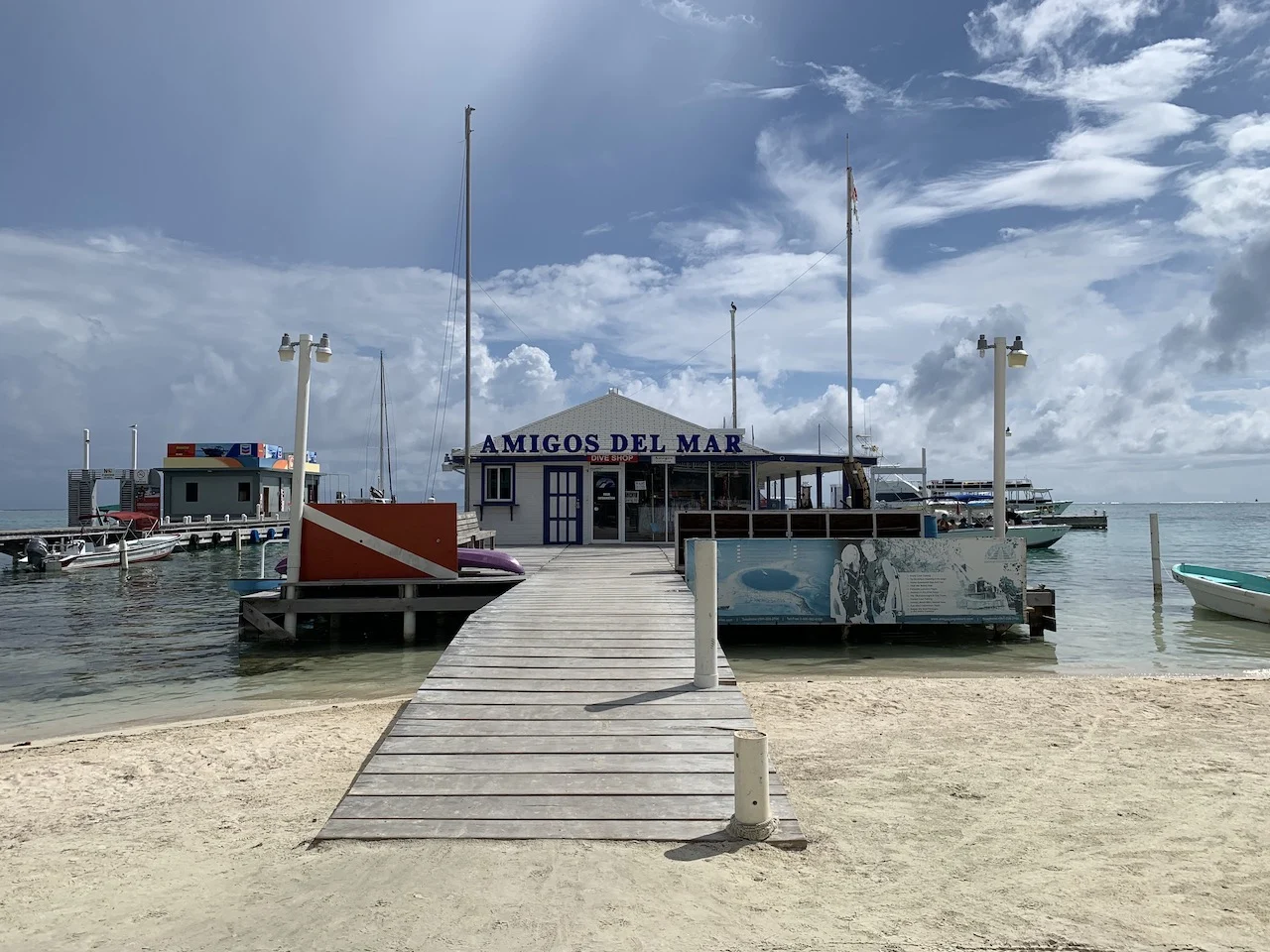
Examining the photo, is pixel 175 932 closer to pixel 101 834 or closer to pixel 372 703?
pixel 101 834

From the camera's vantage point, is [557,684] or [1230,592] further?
[1230,592]

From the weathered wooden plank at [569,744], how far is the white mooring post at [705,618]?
113cm

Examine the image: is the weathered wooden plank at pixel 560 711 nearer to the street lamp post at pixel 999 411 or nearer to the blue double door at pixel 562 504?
the street lamp post at pixel 999 411

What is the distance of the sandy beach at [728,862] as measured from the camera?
4.02 meters

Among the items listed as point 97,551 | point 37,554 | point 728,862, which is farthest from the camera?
point 97,551

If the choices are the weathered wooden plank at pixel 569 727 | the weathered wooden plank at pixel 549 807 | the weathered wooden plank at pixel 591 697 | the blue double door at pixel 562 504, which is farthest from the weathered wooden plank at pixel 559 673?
the blue double door at pixel 562 504

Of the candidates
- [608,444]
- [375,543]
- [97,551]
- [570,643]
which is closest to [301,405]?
[375,543]

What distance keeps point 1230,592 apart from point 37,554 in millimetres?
40751

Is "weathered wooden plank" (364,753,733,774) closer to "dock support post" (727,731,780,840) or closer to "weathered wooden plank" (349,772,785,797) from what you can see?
"weathered wooden plank" (349,772,785,797)

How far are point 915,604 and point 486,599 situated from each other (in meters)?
7.35

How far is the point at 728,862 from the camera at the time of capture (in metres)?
4.68

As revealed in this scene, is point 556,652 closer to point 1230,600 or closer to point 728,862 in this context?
point 728,862

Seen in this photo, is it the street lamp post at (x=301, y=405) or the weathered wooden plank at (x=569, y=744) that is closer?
the weathered wooden plank at (x=569, y=744)

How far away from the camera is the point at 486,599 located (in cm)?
1472
